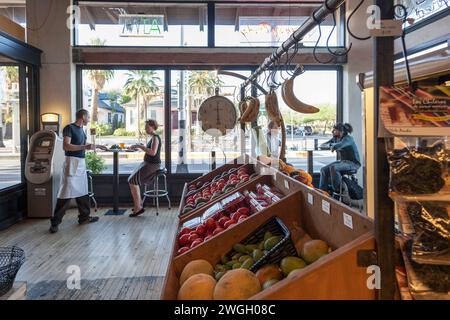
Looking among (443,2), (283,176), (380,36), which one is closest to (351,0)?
(443,2)

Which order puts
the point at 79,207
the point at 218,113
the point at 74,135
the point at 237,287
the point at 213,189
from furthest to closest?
the point at 79,207
the point at 74,135
the point at 218,113
the point at 213,189
the point at 237,287

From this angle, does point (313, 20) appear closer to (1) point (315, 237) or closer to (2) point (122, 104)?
(1) point (315, 237)

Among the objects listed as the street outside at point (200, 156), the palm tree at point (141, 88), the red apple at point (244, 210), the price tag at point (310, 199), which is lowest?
the red apple at point (244, 210)

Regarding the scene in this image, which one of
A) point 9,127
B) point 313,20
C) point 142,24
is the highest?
point 142,24

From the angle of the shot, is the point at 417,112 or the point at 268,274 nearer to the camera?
the point at 417,112

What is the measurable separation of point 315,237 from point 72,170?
4.37 meters

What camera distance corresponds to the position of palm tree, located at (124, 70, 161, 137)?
701 centimetres

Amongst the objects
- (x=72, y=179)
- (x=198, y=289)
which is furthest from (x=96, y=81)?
(x=198, y=289)

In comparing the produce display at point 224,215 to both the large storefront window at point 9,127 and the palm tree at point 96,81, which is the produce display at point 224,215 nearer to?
the large storefront window at point 9,127

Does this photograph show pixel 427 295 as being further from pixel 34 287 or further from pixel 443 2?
pixel 443 2

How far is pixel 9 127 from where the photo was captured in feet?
19.1

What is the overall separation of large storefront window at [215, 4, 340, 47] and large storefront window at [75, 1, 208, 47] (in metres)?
0.34

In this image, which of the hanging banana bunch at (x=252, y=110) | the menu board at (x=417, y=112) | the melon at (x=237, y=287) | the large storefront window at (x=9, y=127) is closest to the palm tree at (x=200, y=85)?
the large storefront window at (x=9, y=127)

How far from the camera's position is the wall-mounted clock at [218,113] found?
4664 millimetres
